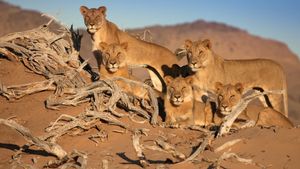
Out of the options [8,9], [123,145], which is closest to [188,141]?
[123,145]

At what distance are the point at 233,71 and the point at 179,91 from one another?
2106 mm

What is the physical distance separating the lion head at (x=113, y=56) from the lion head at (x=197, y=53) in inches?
46.3

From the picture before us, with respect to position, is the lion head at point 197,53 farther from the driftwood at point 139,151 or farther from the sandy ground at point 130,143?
the driftwood at point 139,151

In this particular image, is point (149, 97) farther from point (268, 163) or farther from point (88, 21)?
point (268, 163)

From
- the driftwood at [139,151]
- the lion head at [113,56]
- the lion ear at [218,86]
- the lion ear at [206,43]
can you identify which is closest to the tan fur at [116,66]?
the lion head at [113,56]

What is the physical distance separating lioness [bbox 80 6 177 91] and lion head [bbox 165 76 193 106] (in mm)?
1887

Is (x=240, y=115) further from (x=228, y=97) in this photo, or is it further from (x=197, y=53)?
(x=197, y=53)

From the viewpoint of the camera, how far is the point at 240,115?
11430 millimetres

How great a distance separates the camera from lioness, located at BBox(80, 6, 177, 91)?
1288 cm

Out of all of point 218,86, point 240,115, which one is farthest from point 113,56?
point 240,115

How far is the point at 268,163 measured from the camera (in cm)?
913

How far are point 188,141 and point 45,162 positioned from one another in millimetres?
2168

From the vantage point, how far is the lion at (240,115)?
10992 mm

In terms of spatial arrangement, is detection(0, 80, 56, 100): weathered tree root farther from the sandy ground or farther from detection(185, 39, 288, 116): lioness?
detection(185, 39, 288, 116): lioness
